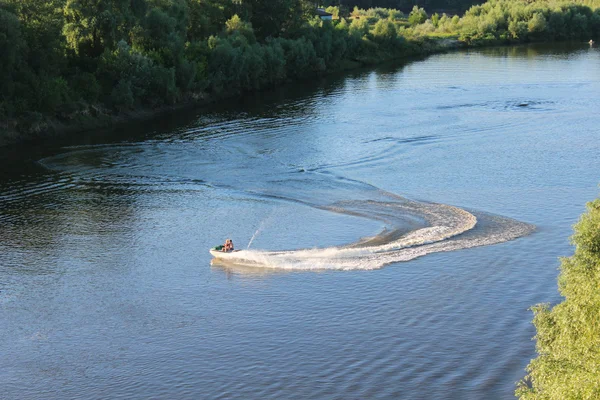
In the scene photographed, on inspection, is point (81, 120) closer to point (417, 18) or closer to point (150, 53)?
point (150, 53)

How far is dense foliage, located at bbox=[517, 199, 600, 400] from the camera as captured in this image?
14.6 m

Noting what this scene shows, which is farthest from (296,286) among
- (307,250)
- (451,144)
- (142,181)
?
(451,144)

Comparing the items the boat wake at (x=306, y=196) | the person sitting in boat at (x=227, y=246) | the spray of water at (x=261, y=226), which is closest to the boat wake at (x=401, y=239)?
the boat wake at (x=306, y=196)

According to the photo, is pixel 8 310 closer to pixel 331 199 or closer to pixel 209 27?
pixel 331 199

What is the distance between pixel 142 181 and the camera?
4462 centimetres

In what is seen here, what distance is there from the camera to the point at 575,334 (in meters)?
18.1

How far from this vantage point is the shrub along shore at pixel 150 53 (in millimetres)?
54438

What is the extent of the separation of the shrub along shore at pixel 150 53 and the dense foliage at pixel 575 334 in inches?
1573

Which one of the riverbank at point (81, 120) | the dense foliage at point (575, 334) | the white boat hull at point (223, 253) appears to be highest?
the riverbank at point (81, 120)

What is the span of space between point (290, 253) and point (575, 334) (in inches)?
642

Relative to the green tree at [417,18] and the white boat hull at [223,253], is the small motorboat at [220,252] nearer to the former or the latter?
the white boat hull at [223,253]

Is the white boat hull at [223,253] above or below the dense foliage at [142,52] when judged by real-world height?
below

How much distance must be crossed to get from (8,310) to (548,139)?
1415 inches

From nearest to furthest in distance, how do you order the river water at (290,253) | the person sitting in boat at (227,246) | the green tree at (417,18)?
the river water at (290,253), the person sitting in boat at (227,246), the green tree at (417,18)
